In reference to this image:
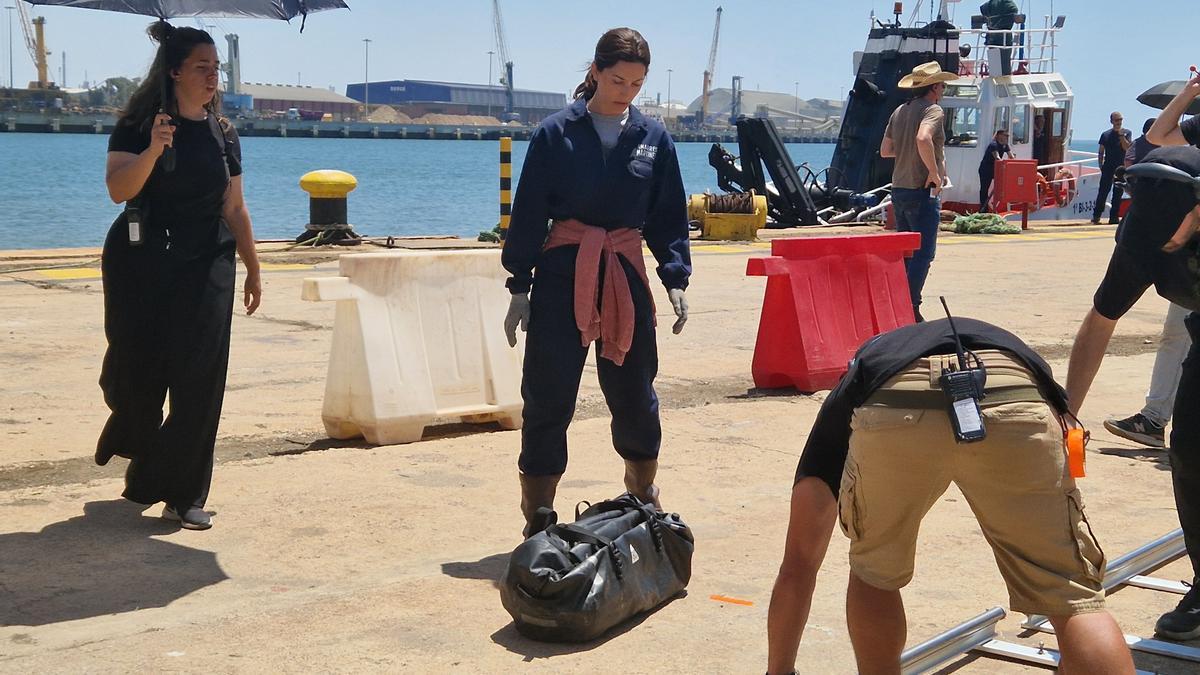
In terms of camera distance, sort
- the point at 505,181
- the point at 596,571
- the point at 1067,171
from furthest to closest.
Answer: the point at 1067,171, the point at 505,181, the point at 596,571

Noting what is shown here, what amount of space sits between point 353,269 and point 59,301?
6006 millimetres

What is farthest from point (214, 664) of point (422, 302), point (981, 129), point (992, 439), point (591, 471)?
point (981, 129)

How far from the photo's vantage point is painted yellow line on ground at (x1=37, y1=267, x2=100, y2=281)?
13.8 meters

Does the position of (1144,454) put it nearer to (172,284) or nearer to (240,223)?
(240,223)

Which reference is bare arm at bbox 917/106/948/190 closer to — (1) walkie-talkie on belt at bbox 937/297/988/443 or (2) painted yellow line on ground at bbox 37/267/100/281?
(1) walkie-talkie on belt at bbox 937/297/988/443

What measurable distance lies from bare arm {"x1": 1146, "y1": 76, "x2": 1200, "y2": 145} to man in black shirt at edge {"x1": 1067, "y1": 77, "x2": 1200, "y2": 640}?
1.56 meters

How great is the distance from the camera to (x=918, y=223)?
10.9 meters

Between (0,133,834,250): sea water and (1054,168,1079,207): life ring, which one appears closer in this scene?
(1054,168,1079,207): life ring

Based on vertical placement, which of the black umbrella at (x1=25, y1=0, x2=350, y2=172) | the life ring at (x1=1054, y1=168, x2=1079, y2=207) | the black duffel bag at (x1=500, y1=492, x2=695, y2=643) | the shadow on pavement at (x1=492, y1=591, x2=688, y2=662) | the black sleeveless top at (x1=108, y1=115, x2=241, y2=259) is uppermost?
the black umbrella at (x1=25, y1=0, x2=350, y2=172)

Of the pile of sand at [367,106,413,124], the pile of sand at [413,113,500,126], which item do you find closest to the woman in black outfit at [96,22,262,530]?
the pile of sand at [413,113,500,126]

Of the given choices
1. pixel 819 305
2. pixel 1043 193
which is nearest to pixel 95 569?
pixel 819 305

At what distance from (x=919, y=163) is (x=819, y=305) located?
2409mm

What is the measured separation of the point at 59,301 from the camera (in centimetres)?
1204

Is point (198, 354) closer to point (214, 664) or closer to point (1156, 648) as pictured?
point (214, 664)
